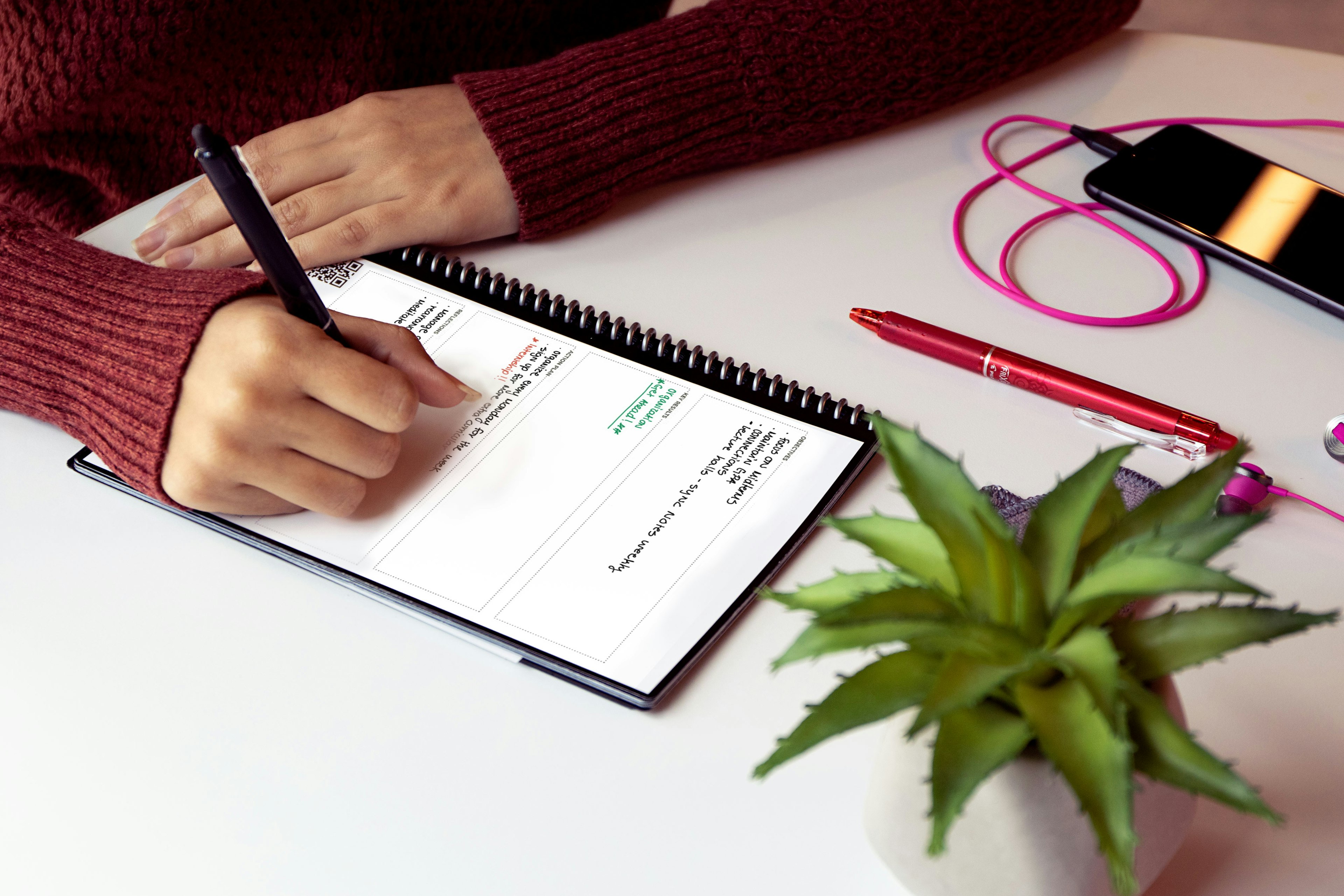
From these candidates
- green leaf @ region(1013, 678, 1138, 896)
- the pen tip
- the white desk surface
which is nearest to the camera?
green leaf @ region(1013, 678, 1138, 896)

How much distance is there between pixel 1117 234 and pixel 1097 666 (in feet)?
1.63

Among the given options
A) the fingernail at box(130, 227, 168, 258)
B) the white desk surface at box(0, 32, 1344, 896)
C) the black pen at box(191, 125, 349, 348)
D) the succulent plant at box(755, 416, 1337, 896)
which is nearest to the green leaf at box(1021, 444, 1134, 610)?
the succulent plant at box(755, 416, 1337, 896)

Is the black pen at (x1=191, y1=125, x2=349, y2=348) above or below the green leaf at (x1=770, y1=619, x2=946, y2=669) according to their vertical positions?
below

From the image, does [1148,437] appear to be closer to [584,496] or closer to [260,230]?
[584,496]

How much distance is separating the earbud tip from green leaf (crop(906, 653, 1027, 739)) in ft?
0.95

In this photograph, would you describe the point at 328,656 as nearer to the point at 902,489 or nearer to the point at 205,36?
the point at 902,489

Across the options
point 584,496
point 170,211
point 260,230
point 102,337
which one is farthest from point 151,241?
point 584,496

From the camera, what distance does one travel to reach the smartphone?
0.68 m

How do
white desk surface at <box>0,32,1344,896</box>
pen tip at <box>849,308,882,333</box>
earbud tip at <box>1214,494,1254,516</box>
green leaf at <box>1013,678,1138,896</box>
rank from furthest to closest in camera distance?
1. pen tip at <box>849,308,882,333</box>
2. earbud tip at <box>1214,494,1254,516</box>
3. white desk surface at <box>0,32,1344,896</box>
4. green leaf at <box>1013,678,1138,896</box>

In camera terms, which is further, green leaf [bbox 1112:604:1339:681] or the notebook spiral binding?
the notebook spiral binding

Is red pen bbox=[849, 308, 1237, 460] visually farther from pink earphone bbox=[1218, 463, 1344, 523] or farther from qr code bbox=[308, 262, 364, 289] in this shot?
qr code bbox=[308, 262, 364, 289]

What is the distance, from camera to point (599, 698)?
1.66 feet

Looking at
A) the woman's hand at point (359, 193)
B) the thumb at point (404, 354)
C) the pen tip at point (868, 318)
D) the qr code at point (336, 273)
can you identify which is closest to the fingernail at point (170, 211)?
the woman's hand at point (359, 193)

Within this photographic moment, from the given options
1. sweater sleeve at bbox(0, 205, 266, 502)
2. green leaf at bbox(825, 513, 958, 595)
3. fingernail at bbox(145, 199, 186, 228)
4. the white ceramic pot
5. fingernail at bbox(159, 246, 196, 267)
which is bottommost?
sweater sleeve at bbox(0, 205, 266, 502)
